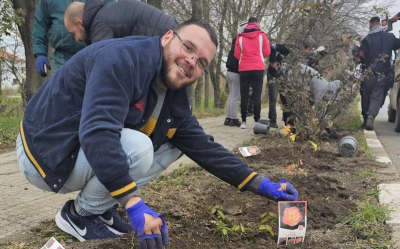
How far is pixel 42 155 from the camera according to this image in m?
1.96

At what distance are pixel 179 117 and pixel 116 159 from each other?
2.21 ft

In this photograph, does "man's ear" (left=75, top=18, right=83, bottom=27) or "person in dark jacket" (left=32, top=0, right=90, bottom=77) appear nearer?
"man's ear" (left=75, top=18, right=83, bottom=27)

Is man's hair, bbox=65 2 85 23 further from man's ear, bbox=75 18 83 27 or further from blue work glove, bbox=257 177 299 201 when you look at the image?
blue work glove, bbox=257 177 299 201

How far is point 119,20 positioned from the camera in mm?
3137

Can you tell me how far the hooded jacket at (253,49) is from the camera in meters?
Result: 6.55

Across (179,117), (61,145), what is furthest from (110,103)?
(179,117)

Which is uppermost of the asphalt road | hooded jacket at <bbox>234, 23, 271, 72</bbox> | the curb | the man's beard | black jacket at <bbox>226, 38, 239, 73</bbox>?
the man's beard

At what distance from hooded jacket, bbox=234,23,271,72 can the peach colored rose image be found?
461 centimetres

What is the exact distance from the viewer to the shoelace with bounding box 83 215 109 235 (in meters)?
2.29

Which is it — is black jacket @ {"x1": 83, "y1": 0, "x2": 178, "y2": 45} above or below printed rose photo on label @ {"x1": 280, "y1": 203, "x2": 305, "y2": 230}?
above

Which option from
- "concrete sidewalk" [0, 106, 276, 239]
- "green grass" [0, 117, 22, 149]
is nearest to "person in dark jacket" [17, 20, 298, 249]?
"concrete sidewalk" [0, 106, 276, 239]

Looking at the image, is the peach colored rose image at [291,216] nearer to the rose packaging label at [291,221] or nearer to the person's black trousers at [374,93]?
the rose packaging label at [291,221]

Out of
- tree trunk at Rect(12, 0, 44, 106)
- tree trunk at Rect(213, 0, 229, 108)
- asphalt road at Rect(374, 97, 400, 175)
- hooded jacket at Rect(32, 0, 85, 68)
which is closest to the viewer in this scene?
hooded jacket at Rect(32, 0, 85, 68)

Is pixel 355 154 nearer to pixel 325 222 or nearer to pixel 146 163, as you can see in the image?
pixel 325 222
